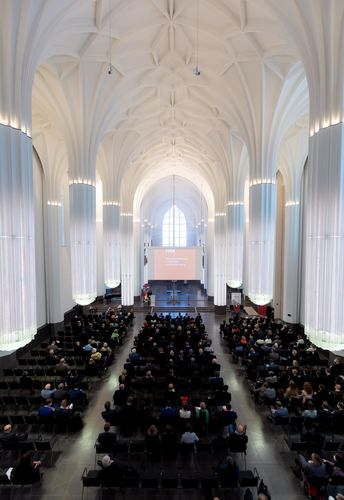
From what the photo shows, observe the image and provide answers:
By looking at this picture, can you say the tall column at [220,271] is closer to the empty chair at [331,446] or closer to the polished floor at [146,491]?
the polished floor at [146,491]

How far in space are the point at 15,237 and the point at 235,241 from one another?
1847 centimetres

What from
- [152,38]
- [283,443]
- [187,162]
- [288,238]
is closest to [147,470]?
[283,443]

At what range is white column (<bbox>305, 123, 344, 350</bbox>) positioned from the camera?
28.0 ft

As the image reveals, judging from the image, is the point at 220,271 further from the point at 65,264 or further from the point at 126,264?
the point at 65,264

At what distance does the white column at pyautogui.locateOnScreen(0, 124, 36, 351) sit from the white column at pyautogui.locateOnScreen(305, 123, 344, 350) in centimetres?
827

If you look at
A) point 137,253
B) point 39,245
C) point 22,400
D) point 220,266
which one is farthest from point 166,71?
point 137,253

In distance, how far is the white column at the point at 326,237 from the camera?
854cm

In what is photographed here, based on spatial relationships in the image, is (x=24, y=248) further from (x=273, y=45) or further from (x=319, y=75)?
(x=273, y=45)

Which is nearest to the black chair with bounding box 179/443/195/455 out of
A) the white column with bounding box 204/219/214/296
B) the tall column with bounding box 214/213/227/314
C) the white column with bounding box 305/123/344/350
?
the white column with bounding box 305/123/344/350

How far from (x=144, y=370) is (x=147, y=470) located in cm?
501

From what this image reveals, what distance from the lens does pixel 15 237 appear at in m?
8.91

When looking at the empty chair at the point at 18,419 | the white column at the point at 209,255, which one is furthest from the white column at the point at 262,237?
the white column at the point at 209,255

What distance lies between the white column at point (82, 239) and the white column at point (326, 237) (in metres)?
11.0

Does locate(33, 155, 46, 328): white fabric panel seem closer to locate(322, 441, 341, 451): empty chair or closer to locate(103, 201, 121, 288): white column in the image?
locate(103, 201, 121, 288): white column
